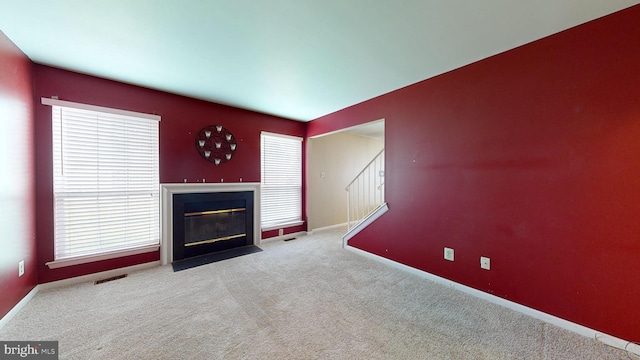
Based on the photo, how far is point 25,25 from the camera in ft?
5.80

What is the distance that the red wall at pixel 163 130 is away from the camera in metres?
2.40

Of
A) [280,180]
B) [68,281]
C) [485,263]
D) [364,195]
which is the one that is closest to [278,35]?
[280,180]

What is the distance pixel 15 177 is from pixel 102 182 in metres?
0.73

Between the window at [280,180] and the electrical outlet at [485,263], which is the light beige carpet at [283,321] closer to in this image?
the electrical outlet at [485,263]

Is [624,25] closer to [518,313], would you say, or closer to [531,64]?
[531,64]

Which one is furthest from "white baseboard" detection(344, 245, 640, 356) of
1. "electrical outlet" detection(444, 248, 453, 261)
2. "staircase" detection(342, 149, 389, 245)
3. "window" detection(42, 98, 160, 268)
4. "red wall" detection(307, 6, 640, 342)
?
"window" detection(42, 98, 160, 268)

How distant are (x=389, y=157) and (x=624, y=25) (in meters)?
2.16

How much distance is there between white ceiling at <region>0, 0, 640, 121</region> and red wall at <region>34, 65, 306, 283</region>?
0.68 feet

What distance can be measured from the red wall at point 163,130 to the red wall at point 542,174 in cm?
278

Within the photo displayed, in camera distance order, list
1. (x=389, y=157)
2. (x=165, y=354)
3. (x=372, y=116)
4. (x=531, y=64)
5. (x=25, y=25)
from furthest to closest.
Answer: (x=372, y=116) → (x=389, y=157) → (x=531, y=64) → (x=25, y=25) → (x=165, y=354)

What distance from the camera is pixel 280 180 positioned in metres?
4.45

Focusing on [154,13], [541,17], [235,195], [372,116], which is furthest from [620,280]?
[235,195]

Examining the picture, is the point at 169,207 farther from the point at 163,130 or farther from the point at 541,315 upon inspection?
the point at 541,315

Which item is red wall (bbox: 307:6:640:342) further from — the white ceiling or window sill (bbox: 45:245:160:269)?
window sill (bbox: 45:245:160:269)
